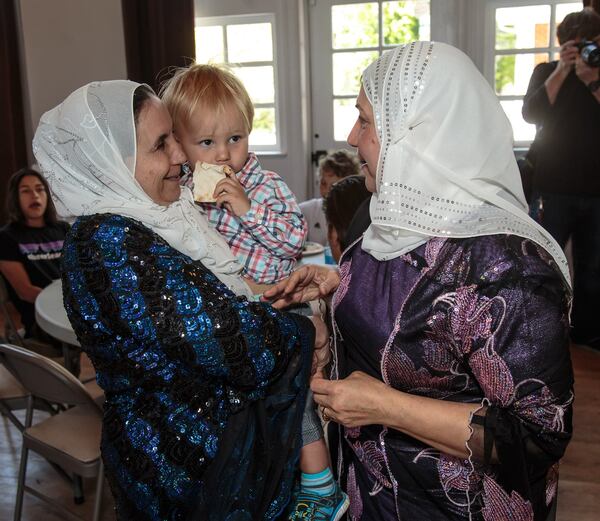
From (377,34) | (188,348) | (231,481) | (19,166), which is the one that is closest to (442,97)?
(188,348)

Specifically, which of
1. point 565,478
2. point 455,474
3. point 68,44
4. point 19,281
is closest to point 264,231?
point 455,474

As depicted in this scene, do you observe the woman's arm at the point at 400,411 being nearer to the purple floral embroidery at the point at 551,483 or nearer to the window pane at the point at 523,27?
the purple floral embroidery at the point at 551,483

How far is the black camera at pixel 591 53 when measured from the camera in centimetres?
324

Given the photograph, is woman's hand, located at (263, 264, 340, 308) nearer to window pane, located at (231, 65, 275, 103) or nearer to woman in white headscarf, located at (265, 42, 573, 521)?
woman in white headscarf, located at (265, 42, 573, 521)

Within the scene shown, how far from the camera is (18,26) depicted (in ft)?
17.7

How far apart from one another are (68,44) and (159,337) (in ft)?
16.2

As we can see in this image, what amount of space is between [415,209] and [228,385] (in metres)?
0.49

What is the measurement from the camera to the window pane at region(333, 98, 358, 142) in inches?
209

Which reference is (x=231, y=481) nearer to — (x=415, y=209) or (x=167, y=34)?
(x=415, y=209)

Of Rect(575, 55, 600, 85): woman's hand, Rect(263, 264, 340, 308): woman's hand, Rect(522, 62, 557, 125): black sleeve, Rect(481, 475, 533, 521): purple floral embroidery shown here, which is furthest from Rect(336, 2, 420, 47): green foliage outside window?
Rect(481, 475, 533, 521): purple floral embroidery

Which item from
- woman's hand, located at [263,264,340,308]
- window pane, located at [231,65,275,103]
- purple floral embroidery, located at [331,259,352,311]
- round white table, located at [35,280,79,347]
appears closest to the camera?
purple floral embroidery, located at [331,259,352,311]

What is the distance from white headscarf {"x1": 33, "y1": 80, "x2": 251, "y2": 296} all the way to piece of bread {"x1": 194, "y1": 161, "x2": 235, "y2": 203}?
190 millimetres

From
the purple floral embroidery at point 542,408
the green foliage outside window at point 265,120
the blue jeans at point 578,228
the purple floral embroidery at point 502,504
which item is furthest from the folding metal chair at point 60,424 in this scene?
the green foliage outside window at point 265,120

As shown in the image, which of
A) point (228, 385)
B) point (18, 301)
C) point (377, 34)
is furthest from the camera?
point (377, 34)
